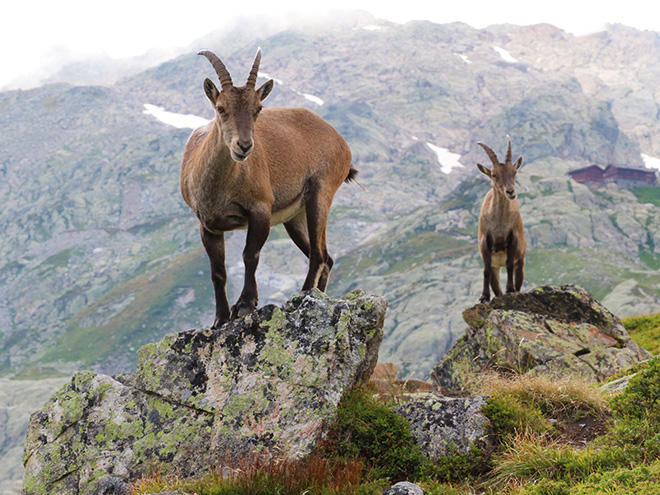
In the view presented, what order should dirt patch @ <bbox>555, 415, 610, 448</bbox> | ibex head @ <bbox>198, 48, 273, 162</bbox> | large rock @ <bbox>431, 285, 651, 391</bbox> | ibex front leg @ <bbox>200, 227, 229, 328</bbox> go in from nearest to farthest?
1. ibex head @ <bbox>198, 48, 273, 162</bbox>
2. dirt patch @ <bbox>555, 415, 610, 448</bbox>
3. ibex front leg @ <bbox>200, 227, 229, 328</bbox>
4. large rock @ <bbox>431, 285, 651, 391</bbox>

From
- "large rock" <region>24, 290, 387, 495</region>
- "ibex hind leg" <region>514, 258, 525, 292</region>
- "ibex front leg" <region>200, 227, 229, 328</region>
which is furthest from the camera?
"ibex hind leg" <region>514, 258, 525, 292</region>

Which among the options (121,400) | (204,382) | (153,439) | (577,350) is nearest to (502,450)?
(204,382)

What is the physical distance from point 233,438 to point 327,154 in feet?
18.6

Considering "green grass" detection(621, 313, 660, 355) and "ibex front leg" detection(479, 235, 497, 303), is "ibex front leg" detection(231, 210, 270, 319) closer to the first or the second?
"ibex front leg" detection(479, 235, 497, 303)

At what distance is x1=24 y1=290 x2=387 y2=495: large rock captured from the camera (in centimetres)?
878

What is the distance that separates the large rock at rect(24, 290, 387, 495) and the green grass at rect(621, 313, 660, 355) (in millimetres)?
18386

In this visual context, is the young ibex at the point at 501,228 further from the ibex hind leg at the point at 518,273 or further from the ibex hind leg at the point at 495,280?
the ibex hind leg at the point at 495,280

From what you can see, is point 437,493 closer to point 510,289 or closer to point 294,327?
point 294,327

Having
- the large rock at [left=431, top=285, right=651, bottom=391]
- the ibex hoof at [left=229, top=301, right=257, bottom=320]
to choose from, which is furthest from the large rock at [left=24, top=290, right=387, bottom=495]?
the large rock at [left=431, top=285, right=651, bottom=391]

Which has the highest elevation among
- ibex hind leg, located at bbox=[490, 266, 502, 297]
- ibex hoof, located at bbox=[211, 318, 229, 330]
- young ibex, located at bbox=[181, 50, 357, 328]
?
young ibex, located at bbox=[181, 50, 357, 328]

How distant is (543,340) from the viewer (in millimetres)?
15844

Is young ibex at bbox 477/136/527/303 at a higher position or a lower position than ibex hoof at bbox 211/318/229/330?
lower

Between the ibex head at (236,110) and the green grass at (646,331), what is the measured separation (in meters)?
20.2

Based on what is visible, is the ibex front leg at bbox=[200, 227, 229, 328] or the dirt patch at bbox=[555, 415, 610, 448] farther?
the ibex front leg at bbox=[200, 227, 229, 328]
